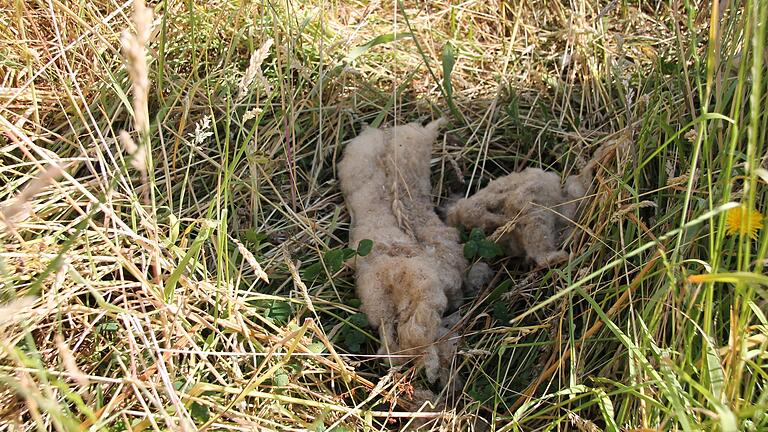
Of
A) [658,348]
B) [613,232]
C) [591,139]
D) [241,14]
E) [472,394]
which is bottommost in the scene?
[472,394]

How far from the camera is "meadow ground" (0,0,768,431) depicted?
1.54m

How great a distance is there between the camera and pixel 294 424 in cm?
183

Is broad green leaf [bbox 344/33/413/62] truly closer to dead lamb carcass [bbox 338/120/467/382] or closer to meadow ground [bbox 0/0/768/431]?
meadow ground [bbox 0/0/768/431]

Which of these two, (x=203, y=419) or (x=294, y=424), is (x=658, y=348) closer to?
(x=294, y=424)

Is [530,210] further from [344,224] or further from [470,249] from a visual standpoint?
[344,224]

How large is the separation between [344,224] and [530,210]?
2.09 feet

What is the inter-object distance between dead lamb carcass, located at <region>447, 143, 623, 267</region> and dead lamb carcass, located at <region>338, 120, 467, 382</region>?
4.4 inches

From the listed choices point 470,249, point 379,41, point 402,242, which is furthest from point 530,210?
point 379,41

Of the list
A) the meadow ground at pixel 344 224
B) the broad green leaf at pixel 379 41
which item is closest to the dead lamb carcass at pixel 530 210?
the meadow ground at pixel 344 224

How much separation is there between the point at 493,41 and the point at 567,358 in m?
1.70

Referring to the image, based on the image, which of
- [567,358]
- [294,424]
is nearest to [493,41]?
[567,358]

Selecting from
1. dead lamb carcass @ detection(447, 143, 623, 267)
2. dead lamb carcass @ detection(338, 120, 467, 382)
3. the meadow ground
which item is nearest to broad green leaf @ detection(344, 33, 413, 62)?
the meadow ground

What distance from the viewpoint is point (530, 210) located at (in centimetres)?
226

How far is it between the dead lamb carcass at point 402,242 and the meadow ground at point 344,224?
75 mm
